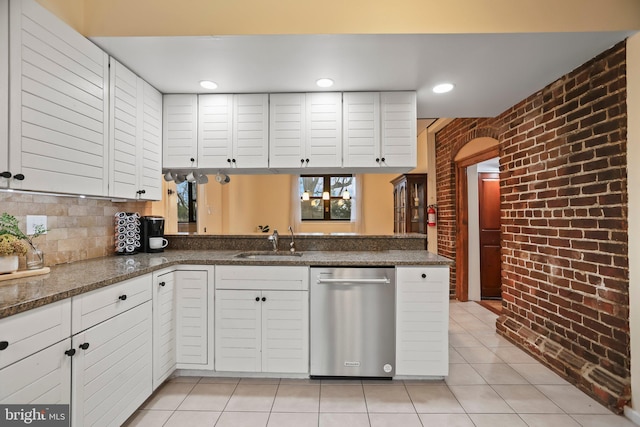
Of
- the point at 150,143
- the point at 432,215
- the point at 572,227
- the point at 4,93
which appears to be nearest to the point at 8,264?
the point at 4,93

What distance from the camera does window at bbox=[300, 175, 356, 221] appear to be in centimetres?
697

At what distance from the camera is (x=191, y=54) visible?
1.98 m

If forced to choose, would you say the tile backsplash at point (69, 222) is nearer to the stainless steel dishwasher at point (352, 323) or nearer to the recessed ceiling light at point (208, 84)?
the recessed ceiling light at point (208, 84)

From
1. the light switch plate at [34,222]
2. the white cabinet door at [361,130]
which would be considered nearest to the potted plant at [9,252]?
the light switch plate at [34,222]

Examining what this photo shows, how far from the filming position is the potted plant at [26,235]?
61.7 inches

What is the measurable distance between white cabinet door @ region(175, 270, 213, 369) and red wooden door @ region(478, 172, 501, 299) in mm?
3744

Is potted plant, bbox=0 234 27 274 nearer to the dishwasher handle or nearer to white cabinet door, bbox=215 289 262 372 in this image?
white cabinet door, bbox=215 289 262 372

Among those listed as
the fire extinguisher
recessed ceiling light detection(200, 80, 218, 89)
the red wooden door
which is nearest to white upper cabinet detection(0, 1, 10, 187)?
recessed ceiling light detection(200, 80, 218, 89)

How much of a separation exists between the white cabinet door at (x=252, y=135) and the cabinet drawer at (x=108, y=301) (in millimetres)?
1134

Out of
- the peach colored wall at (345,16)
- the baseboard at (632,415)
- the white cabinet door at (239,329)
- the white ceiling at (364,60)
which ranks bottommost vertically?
the baseboard at (632,415)

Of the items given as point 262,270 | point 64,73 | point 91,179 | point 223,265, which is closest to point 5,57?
point 64,73

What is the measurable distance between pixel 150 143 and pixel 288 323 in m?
1.75

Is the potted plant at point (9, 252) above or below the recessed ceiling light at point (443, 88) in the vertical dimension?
below

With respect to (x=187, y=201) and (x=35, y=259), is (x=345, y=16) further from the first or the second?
(x=187, y=201)
